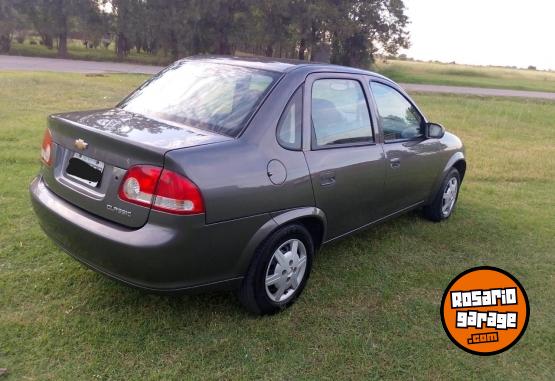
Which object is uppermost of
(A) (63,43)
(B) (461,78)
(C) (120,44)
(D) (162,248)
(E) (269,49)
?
(E) (269,49)

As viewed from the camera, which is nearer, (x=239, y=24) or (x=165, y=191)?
(x=165, y=191)

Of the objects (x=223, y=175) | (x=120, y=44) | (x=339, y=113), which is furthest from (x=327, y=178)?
(x=120, y=44)

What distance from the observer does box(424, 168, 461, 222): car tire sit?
203 inches

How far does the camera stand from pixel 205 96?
3379 millimetres

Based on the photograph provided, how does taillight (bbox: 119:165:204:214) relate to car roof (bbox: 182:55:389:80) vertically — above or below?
below

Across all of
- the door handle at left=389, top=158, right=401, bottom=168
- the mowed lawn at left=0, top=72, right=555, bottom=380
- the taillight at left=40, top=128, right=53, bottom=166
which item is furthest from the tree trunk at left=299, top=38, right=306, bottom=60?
the taillight at left=40, top=128, right=53, bottom=166

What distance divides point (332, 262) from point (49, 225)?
7.34 feet

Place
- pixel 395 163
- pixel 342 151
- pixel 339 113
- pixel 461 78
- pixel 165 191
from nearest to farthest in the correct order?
1. pixel 165 191
2. pixel 342 151
3. pixel 339 113
4. pixel 395 163
5. pixel 461 78

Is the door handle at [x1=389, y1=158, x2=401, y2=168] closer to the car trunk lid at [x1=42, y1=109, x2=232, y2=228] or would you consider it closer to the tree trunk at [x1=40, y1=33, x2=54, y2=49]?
the car trunk lid at [x1=42, y1=109, x2=232, y2=228]

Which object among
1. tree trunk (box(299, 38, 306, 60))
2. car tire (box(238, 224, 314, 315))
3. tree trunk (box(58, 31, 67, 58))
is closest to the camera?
car tire (box(238, 224, 314, 315))

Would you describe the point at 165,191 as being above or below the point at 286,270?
above

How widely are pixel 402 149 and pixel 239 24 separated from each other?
106ft

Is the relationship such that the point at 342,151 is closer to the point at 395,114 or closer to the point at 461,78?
the point at 395,114

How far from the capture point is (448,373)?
2.86 metres
